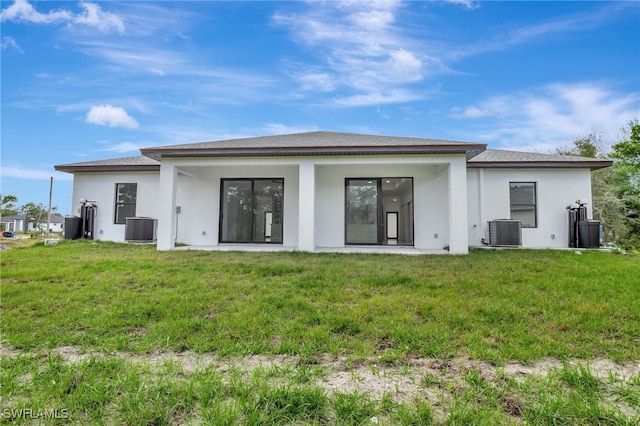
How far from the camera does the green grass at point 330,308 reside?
8.98 feet

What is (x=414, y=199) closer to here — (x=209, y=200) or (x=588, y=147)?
(x=209, y=200)

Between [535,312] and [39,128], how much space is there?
14.3 metres

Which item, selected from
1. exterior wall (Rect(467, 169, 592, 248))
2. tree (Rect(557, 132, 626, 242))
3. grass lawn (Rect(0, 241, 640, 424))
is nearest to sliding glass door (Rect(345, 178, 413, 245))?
exterior wall (Rect(467, 169, 592, 248))

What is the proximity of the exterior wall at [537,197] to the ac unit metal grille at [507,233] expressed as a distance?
41 cm

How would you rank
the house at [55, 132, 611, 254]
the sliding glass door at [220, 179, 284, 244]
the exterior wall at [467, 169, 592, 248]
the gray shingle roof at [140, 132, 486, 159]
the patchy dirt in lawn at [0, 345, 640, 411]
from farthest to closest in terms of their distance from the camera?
the sliding glass door at [220, 179, 284, 244], the exterior wall at [467, 169, 592, 248], the house at [55, 132, 611, 254], the gray shingle roof at [140, 132, 486, 159], the patchy dirt in lawn at [0, 345, 640, 411]

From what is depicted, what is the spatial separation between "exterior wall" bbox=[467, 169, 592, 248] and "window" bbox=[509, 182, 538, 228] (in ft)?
0.35

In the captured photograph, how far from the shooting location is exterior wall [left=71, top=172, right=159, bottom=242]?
34.2 ft

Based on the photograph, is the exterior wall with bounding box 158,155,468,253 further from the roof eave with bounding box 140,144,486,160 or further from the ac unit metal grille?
the ac unit metal grille

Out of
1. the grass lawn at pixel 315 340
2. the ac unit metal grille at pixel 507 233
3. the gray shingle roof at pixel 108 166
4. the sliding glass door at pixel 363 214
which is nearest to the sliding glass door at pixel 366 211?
the sliding glass door at pixel 363 214

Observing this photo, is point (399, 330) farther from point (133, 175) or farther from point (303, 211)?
point (133, 175)

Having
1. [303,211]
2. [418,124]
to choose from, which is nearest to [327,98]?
[418,124]

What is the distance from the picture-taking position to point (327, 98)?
13820 mm

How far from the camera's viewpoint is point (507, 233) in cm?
893

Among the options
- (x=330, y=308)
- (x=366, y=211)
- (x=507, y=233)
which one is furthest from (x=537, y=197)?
(x=330, y=308)
